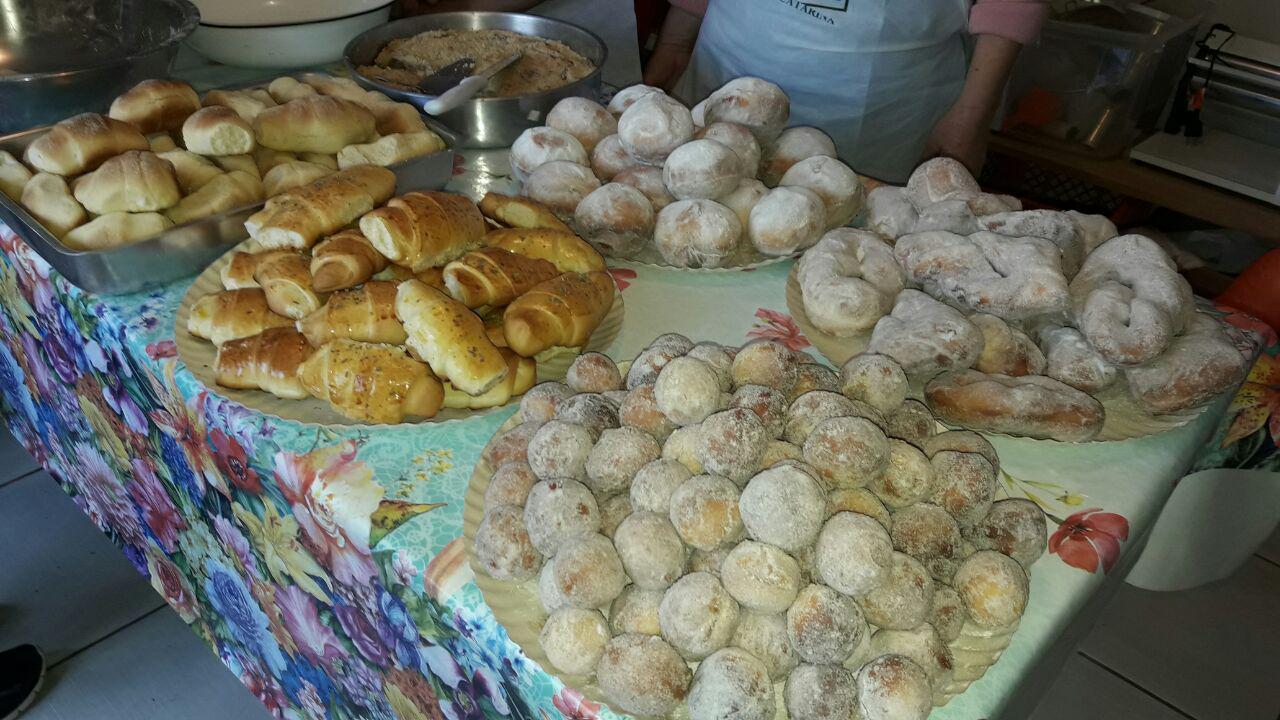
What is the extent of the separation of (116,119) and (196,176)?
188 millimetres

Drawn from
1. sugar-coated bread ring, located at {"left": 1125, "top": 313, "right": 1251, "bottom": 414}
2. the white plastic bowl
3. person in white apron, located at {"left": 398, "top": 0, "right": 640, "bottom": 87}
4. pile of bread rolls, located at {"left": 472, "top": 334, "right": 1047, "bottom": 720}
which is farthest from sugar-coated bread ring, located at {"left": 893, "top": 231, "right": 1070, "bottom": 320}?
Result: person in white apron, located at {"left": 398, "top": 0, "right": 640, "bottom": 87}

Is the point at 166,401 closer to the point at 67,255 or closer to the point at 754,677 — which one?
the point at 67,255

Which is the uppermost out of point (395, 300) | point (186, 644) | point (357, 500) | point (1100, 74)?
point (395, 300)

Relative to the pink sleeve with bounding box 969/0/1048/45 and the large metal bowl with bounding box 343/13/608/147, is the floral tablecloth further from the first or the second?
the pink sleeve with bounding box 969/0/1048/45

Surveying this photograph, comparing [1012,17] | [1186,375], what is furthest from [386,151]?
[1012,17]

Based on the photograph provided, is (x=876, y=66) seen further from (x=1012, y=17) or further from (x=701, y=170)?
(x=701, y=170)

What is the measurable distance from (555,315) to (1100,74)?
7.95ft

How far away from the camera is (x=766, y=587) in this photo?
0.61m

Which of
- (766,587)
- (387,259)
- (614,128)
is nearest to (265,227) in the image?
(387,259)

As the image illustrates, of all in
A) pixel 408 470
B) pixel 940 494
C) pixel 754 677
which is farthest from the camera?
pixel 408 470

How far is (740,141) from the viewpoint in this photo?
1140 millimetres

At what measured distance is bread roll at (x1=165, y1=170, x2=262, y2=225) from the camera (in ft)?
3.51

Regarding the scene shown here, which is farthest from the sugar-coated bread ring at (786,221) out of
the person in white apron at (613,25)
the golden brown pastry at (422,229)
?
the person in white apron at (613,25)

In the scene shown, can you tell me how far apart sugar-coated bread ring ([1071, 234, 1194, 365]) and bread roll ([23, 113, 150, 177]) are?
120 cm
